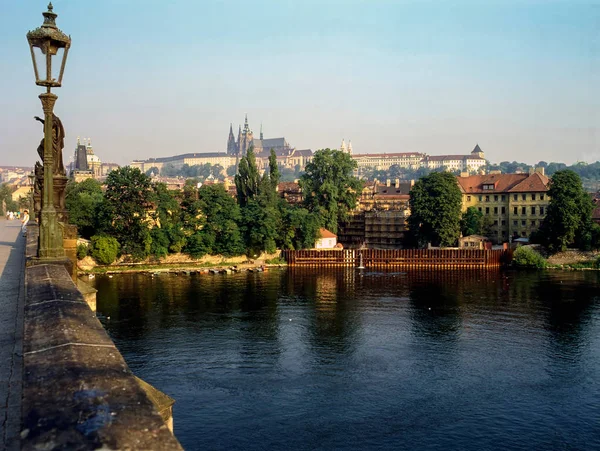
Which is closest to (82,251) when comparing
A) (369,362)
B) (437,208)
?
(437,208)

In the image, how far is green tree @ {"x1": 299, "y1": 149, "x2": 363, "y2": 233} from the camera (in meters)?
103

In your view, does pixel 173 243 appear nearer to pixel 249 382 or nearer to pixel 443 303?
pixel 443 303

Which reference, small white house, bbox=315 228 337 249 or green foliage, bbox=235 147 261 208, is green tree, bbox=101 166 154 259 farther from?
small white house, bbox=315 228 337 249

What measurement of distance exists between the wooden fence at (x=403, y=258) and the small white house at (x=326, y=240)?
3.70m

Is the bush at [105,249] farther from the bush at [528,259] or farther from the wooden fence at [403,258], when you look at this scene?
the bush at [528,259]

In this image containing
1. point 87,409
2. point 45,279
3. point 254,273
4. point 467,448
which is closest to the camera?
point 87,409

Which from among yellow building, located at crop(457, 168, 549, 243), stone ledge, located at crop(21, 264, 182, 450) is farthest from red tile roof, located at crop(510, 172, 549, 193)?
stone ledge, located at crop(21, 264, 182, 450)

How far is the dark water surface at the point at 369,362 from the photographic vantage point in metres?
28.9

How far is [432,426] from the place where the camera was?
29438mm

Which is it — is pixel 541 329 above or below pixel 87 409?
below

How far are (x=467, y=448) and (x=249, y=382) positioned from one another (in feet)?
42.0

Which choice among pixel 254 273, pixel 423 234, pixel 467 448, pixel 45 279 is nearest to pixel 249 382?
pixel 467 448

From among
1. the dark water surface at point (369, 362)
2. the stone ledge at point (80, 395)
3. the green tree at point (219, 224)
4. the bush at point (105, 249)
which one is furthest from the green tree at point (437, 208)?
the stone ledge at point (80, 395)

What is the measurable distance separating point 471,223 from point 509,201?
8.29 meters
